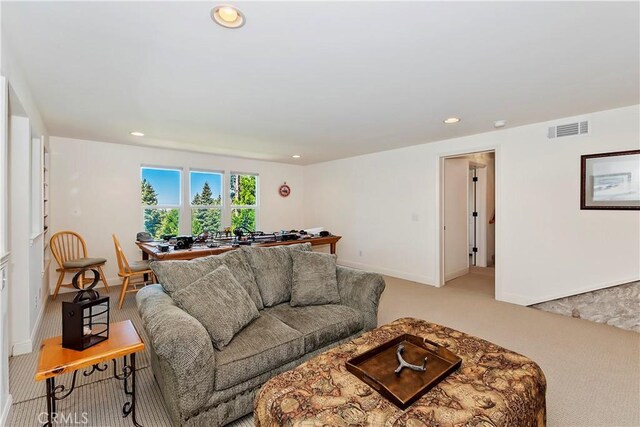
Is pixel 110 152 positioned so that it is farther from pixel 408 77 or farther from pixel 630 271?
pixel 630 271

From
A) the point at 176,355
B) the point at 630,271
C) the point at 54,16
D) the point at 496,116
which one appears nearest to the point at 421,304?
the point at 630,271

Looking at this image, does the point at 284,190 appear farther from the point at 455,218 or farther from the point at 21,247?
the point at 21,247

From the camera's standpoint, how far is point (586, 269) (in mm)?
3260

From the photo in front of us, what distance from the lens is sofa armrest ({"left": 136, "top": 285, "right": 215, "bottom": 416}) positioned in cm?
147

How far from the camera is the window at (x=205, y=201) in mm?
5468

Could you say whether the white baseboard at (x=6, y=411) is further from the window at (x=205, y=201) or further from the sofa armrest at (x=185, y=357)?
the window at (x=205, y=201)

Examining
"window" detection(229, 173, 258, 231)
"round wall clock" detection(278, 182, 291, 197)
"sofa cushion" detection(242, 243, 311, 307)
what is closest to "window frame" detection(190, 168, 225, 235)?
"window" detection(229, 173, 258, 231)

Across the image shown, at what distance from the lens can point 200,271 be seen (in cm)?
218

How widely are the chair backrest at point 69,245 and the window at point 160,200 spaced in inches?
35.9

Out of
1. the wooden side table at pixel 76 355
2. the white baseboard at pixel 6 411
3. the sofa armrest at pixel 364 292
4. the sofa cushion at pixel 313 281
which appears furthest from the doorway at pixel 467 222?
the white baseboard at pixel 6 411

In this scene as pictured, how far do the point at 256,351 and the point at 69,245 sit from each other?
4180 mm

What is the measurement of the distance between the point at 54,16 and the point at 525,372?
305 cm

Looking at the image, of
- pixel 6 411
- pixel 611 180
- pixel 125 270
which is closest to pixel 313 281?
pixel 6 411

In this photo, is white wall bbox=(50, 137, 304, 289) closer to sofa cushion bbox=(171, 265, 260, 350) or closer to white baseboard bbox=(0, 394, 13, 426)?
white baseboard bbox=(0, 394, 13, 426)
